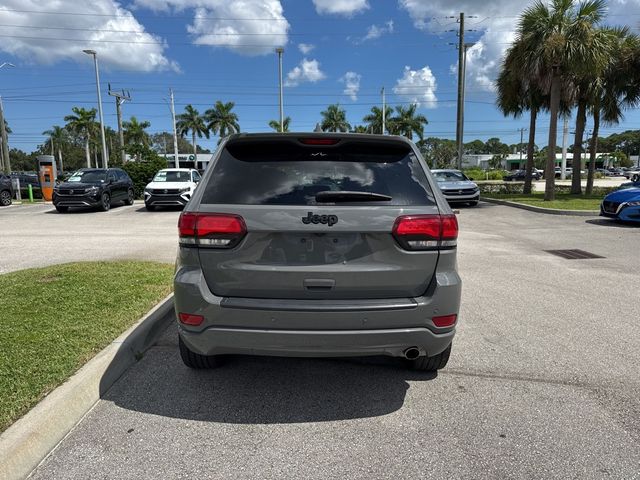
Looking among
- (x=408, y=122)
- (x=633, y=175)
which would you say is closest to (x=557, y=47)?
(x=633, y=175)

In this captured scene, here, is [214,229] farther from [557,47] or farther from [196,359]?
[557,47]

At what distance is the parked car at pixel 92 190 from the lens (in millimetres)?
16984

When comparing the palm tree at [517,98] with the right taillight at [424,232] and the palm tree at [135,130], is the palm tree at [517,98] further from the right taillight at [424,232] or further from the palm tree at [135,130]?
the palm tree at [135,130]

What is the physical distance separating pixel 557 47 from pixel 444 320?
18.2 m

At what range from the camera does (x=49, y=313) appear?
458 centimetres

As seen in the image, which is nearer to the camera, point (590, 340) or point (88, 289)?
point (590, 340)

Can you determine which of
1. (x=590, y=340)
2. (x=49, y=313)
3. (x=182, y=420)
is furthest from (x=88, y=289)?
(x=590, y=340)

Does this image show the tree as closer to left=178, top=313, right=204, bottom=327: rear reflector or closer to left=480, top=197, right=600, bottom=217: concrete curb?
left=480, top=197, right=600, bottom=217: concrete curb

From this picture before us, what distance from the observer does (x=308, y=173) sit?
3.10 m

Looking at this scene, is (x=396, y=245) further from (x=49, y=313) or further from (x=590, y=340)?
(x=49, y=313)

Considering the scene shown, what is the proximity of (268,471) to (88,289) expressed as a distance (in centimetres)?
383

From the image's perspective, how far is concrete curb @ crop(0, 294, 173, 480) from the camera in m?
2.57

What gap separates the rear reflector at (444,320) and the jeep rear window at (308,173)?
0.74 m

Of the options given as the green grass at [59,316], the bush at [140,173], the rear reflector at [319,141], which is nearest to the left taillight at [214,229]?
the rear reflector at [319,141]
